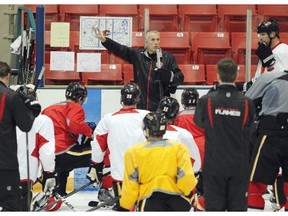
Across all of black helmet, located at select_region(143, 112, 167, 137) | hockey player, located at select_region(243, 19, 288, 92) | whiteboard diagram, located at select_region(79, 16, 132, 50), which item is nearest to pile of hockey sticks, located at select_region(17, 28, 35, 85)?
whiteboard diagram, located at select_region(79, 16, 132, 50)

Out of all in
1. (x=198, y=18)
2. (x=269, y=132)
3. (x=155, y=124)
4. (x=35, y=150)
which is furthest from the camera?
(x=198, y=18)

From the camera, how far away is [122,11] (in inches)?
367

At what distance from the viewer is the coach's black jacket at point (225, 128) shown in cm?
543

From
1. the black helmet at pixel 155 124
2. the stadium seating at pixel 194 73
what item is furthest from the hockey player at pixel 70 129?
the black helmet at pixel 155 124

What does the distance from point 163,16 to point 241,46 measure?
1151 millimetres

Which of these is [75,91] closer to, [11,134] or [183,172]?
[11,134]

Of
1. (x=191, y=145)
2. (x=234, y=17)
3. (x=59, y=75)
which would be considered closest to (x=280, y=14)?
(x=234, y=17)

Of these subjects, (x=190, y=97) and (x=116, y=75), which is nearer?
(x=190, y=97)

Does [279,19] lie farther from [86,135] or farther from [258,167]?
[258,167]

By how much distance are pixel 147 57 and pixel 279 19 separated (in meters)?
2.14

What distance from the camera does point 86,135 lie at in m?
7.82

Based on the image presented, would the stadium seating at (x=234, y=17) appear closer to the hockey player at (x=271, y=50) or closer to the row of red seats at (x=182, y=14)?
the row of red seats at (x=182, y=14)

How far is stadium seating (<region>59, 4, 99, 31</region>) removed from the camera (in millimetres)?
9216

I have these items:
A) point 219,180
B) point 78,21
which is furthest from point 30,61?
point 219,180
